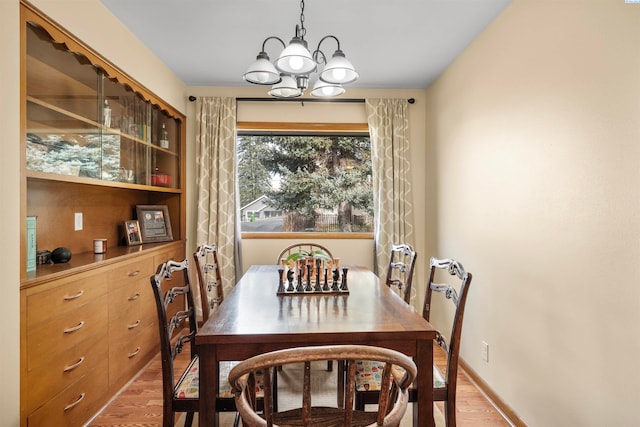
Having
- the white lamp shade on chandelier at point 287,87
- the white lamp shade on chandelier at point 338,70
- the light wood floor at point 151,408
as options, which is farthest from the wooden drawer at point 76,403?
the white lamp shade on chandelier at point 338,70

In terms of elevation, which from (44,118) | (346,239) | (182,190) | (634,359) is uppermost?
A: (44,118)

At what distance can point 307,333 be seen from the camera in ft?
4.45

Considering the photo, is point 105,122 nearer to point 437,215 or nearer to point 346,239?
point 346,239

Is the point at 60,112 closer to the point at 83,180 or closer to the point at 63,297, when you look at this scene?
the point at 83,180

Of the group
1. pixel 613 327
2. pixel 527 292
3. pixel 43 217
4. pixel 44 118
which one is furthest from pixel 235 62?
pixel 613 327

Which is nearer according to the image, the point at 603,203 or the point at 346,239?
the point at 603,203

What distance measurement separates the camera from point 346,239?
3807 mm

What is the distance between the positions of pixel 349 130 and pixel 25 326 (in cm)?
304

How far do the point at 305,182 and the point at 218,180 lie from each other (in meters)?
0.90

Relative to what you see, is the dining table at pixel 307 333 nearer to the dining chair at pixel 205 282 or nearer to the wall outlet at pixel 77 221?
the dining chair at pixel 205 282

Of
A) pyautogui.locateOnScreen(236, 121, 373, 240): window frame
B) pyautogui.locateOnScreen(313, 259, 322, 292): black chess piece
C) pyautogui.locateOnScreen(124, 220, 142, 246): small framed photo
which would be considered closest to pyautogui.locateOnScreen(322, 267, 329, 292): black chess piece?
pyautogui.locateOnScreen(313, 259, 322, 292): black chess piece

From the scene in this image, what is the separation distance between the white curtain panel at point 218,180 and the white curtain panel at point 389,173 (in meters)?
1.42

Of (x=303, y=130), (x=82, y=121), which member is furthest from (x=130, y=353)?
(x=303, y=130)

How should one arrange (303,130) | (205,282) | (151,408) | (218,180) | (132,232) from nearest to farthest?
(151,408) < (205,282) < (132,232) < (218,180) < (303,130)
